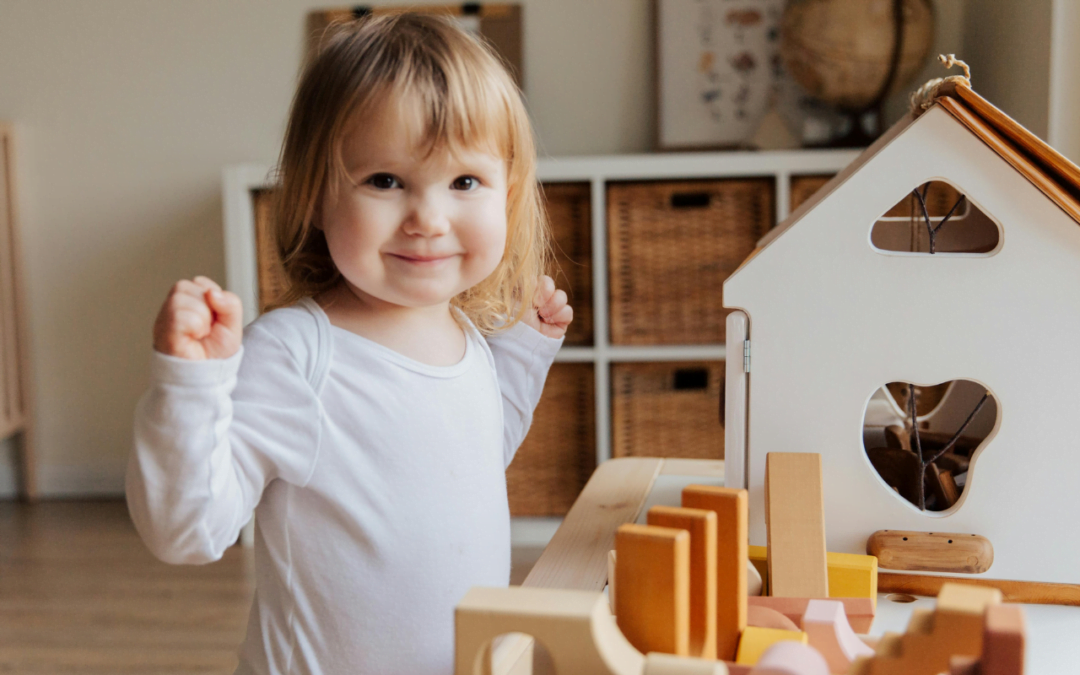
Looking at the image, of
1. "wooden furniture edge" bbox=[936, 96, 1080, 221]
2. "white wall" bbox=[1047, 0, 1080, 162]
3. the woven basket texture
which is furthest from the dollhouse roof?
the woven basket texture

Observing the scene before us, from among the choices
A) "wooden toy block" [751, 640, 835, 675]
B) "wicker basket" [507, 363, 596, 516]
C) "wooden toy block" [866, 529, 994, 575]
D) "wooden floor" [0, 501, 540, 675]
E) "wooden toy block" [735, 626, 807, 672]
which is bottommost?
"wooden floor" [0, 501, 540, 675]

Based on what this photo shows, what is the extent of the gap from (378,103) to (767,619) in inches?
14.5

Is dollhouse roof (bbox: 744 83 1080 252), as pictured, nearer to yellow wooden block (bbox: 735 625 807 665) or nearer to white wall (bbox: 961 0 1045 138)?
yellow wooden block (bbox: 735 625 807 665)

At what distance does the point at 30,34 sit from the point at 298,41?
0.76 m

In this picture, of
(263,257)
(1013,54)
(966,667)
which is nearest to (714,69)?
(1013,54)

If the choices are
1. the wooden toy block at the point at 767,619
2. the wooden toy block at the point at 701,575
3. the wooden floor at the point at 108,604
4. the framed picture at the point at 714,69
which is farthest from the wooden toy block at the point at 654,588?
the framed picture at the point at 714,69

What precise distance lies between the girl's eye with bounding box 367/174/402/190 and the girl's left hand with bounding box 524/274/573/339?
0.21m

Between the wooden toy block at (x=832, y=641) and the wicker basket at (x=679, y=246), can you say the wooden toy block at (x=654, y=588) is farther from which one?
the wicker basket at (x=679, y=246)

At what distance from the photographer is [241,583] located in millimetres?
1970

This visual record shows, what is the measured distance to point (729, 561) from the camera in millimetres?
448

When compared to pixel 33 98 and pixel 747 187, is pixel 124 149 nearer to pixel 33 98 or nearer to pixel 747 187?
pixel 33 98

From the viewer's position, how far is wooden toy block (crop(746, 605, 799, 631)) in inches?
19.2

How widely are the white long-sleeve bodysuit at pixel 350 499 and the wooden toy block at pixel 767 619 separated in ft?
0.67

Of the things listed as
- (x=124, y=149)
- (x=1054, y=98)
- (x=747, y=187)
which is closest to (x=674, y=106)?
(x=747, y=187)
